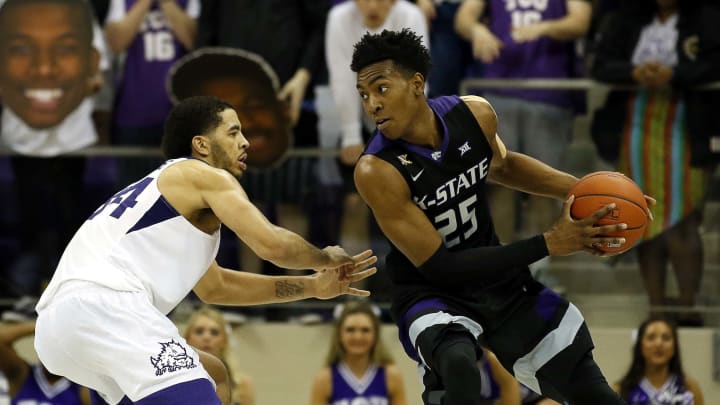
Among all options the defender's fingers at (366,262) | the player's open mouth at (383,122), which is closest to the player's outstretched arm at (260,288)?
the defender's fingers at (366,262)

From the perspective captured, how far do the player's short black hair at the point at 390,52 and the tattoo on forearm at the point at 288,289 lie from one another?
3.06ft

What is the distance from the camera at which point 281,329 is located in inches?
324

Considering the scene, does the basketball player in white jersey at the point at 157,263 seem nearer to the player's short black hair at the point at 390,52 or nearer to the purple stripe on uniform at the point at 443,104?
the player's short black hair at the point at 390,52

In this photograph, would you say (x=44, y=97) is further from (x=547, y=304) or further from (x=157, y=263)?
(x=547, y=304)

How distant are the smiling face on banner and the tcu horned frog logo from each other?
10.8ft

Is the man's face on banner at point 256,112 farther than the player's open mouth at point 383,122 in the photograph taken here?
Yes

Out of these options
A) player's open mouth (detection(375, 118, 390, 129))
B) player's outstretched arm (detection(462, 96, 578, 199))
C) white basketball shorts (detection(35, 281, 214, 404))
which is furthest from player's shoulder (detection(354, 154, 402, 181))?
white basketball shorts (detection(35, 281, 214, 404))

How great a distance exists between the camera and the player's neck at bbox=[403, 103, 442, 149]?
5047 millimetres

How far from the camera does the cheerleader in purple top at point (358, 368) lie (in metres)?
7.68

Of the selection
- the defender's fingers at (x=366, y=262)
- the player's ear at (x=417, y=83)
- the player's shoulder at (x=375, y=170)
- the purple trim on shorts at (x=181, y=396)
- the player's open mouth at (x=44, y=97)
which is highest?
the player's ear at (x=417, y=83)

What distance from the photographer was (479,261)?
4902 millimetres

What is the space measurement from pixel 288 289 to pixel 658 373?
10.8 ft

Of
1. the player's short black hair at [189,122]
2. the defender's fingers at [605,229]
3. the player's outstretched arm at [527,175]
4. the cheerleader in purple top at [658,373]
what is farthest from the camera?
the cheerleader in purple top at [658,373]

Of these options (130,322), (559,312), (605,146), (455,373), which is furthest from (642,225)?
(605,146)
